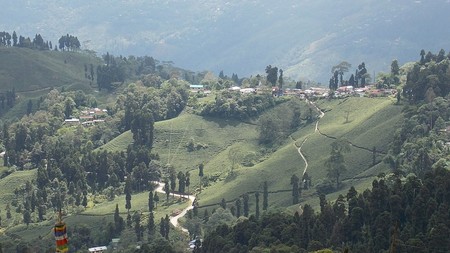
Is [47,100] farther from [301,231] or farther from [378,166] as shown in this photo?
[301,231]

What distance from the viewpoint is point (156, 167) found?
15662cm

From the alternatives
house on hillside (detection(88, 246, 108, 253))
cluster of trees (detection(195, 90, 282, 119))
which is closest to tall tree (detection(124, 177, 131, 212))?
house on hillside (detection(88, 246, 108, 253))

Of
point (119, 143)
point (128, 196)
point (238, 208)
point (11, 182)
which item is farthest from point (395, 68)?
point (11, 182)

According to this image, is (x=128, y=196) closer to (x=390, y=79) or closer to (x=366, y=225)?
(x=366, y=225)

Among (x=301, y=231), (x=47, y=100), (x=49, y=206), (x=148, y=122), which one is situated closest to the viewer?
(x=301, y=231)

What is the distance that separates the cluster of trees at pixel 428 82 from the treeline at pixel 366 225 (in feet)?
159

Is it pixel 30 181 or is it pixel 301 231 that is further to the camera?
pixel 30 181

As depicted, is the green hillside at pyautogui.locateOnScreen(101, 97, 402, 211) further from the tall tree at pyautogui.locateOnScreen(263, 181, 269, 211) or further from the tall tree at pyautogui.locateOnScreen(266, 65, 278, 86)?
the tall tree at pyautogui.locateOnScreen(266, 65, 278, 86)

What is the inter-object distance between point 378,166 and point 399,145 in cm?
474

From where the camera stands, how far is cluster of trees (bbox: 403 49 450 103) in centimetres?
14575

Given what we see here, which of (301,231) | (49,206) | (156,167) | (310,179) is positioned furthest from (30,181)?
(301,231)

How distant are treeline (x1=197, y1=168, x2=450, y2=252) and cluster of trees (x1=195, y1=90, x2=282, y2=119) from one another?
73137mm

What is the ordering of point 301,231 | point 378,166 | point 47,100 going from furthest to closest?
point 47,100 → point 378,166 → point 301,231

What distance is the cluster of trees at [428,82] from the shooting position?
146m
